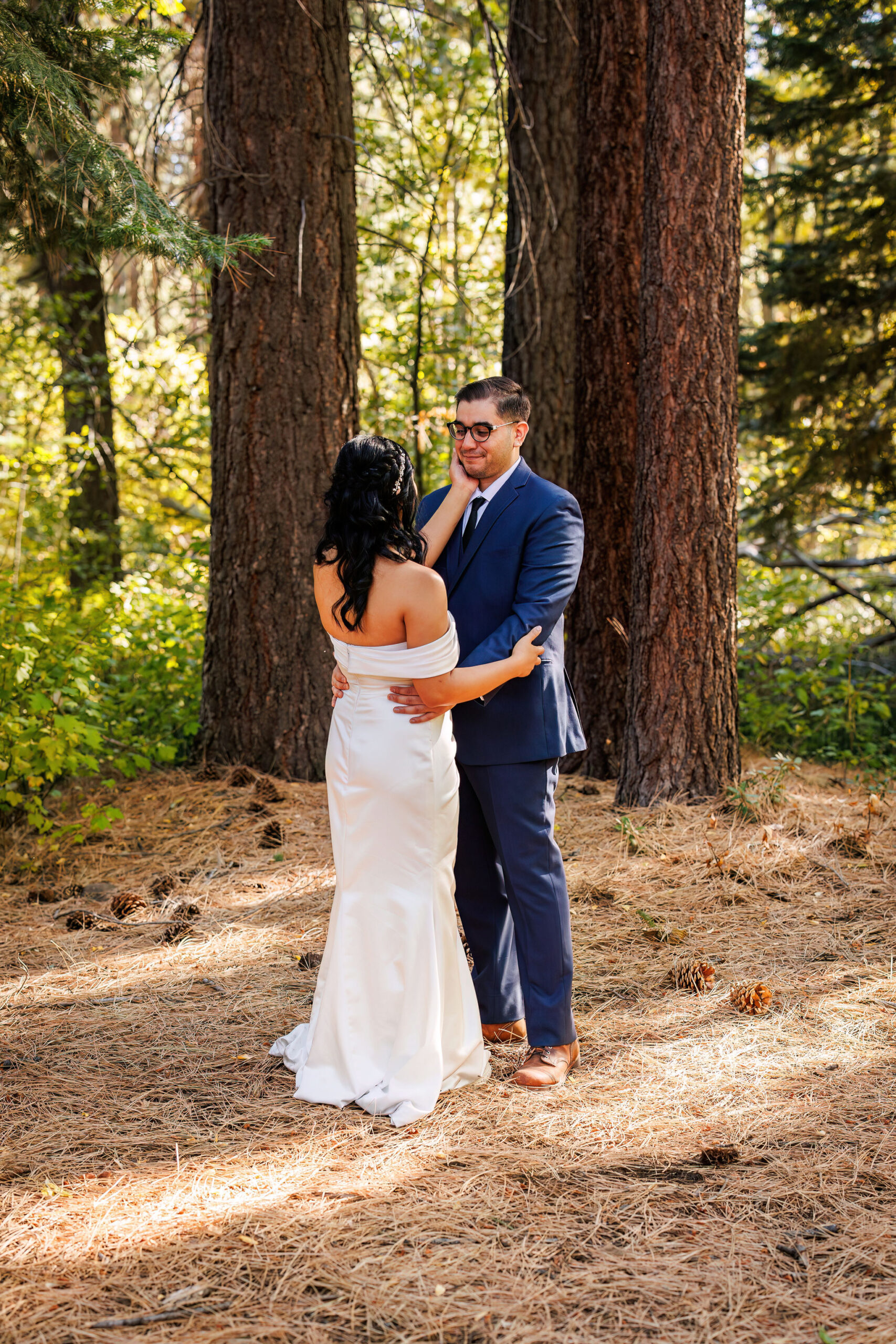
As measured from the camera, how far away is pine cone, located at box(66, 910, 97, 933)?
4.64 meters

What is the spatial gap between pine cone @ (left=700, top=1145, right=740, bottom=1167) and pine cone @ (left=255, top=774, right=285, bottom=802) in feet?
12.7

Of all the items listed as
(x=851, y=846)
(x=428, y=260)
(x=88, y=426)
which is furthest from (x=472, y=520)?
(x=88, y=426)

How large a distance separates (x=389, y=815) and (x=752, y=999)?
1570mm

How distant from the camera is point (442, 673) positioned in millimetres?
3080

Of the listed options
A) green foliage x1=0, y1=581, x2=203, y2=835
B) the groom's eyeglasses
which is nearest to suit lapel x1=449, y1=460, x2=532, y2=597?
the groom's eyeglasses

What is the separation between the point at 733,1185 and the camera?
8.63ft

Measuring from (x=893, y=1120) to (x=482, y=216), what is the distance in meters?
14.2

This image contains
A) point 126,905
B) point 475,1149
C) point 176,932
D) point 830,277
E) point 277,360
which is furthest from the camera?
point 830,277

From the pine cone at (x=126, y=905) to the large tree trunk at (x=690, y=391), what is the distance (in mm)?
2816

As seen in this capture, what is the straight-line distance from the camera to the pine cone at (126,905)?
477 cm

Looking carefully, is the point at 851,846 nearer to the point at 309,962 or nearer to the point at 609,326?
the point at 309,962

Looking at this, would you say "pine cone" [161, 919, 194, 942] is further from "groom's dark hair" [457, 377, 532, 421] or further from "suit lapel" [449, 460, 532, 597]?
"groom's dark hair" [457, 377, 532, 421]

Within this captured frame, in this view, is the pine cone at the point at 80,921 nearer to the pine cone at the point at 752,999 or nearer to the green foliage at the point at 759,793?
the pine cone at the point at 752,999

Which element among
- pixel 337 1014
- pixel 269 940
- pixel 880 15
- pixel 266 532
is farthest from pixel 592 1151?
pixel 880 15
